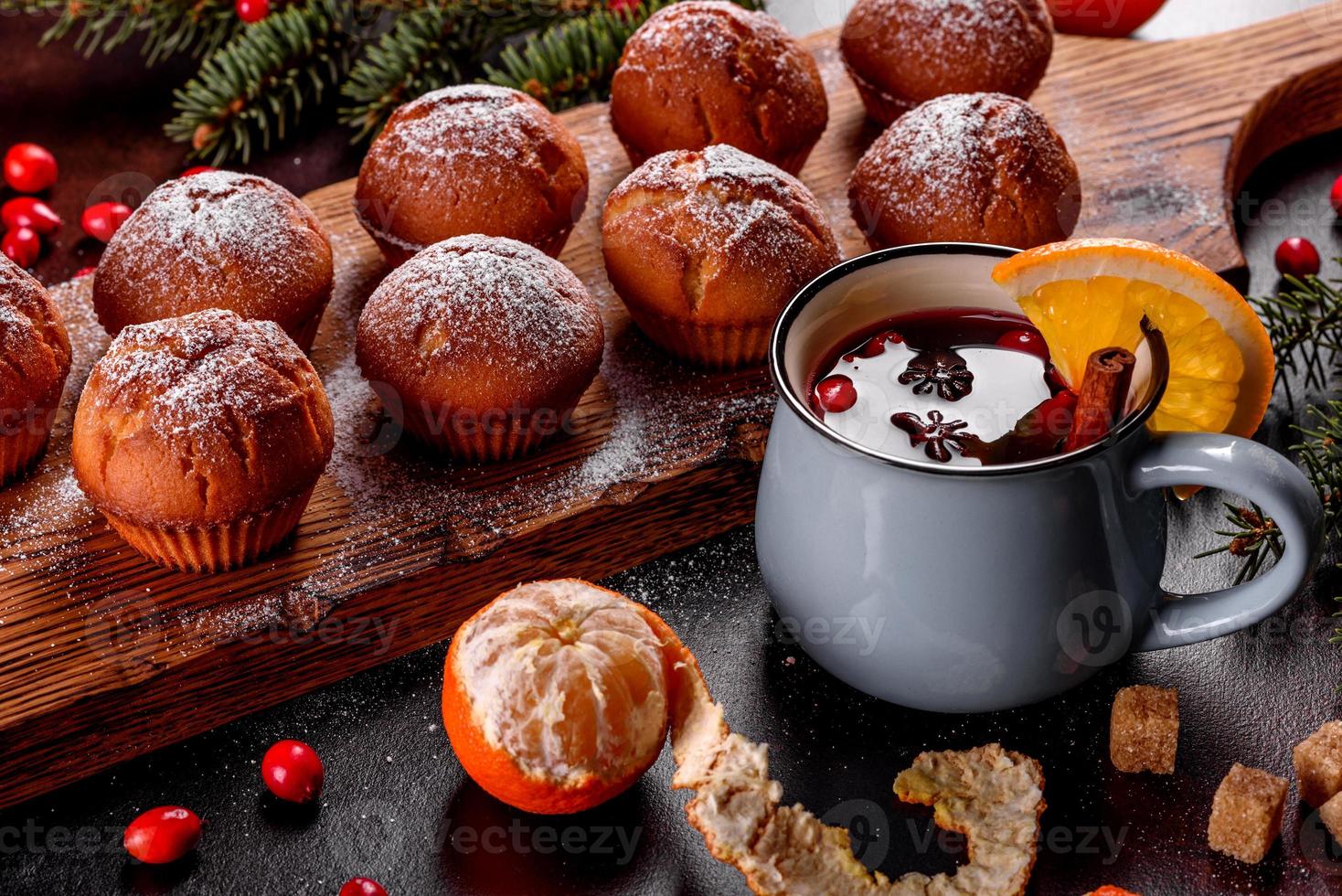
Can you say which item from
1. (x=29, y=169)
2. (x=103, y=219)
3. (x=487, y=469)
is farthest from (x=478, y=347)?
(x=29, y=169)

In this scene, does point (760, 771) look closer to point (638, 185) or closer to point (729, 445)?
point (729, 445)

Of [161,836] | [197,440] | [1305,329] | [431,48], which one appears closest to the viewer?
[161,836]

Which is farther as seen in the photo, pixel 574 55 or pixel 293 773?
pixel 574 55

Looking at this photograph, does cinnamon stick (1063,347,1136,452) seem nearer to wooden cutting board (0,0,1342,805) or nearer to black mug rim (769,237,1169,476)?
black mug rim (769,237,1169,476)

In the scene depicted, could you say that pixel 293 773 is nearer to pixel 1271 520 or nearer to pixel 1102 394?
pixel 1102 394

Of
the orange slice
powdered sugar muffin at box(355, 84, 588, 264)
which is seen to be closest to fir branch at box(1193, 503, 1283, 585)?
the orange slice

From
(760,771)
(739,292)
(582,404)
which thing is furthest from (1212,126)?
(760,771)
